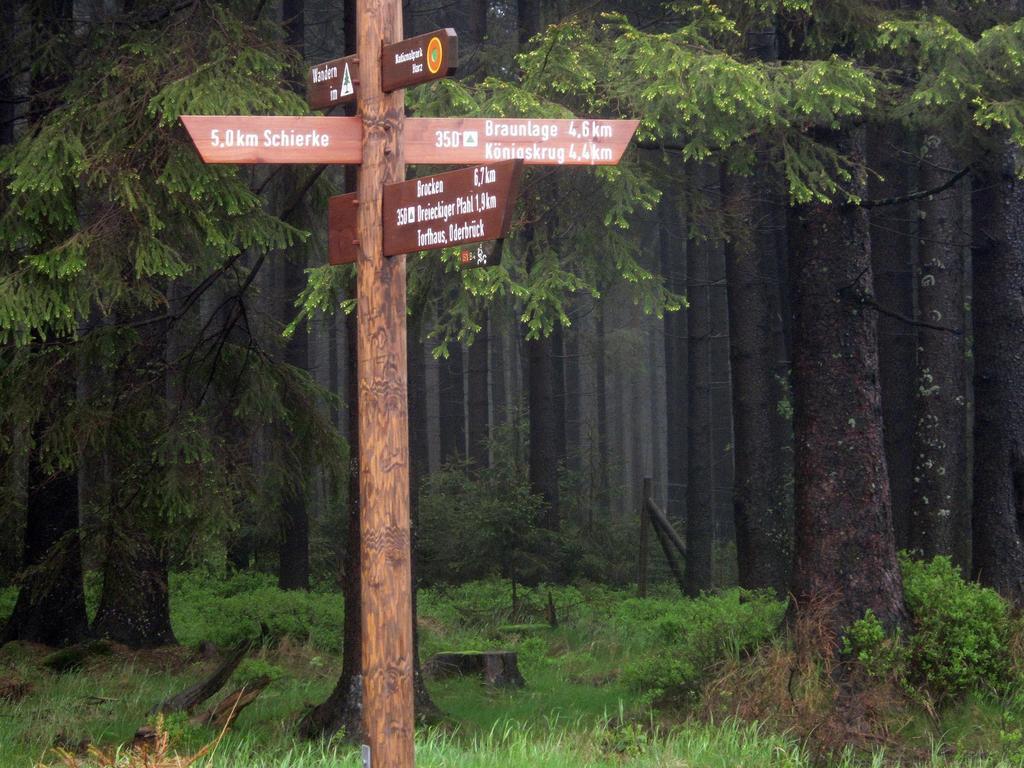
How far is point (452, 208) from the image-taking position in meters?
4.69

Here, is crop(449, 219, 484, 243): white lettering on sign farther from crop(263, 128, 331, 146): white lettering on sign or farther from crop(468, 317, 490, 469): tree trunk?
crop(468, 317, 490, 469): tree trunk

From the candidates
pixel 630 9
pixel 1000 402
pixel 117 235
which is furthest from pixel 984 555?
pixel 630 9

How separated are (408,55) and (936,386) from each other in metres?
10.7

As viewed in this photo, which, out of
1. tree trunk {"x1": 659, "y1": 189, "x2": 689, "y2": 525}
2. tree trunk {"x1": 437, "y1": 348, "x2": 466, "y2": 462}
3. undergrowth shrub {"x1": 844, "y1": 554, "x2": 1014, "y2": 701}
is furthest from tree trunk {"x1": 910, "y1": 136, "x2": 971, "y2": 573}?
tree trunk {"x1": 659, "y1": 189, "x2": 689, "y2": 525}

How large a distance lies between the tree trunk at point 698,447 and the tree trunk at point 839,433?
8.22 meters

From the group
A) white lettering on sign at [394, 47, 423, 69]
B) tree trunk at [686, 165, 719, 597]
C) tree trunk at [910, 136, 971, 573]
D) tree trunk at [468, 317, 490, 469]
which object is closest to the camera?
white lettering on sign at [394, 47, 423, 69]

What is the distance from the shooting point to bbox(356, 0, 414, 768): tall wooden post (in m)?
4.68

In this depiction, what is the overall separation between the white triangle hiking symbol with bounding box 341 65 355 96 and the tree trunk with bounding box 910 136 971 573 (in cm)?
877

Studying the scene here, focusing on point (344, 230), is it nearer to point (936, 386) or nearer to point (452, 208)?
point (452, 208)

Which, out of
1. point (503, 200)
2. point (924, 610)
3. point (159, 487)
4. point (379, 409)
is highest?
point (503, 200)

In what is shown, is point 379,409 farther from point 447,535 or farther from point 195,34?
point 447,535

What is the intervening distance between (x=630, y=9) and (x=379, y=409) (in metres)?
13.8

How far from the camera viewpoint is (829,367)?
9.46 meters

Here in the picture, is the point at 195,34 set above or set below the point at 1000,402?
above
